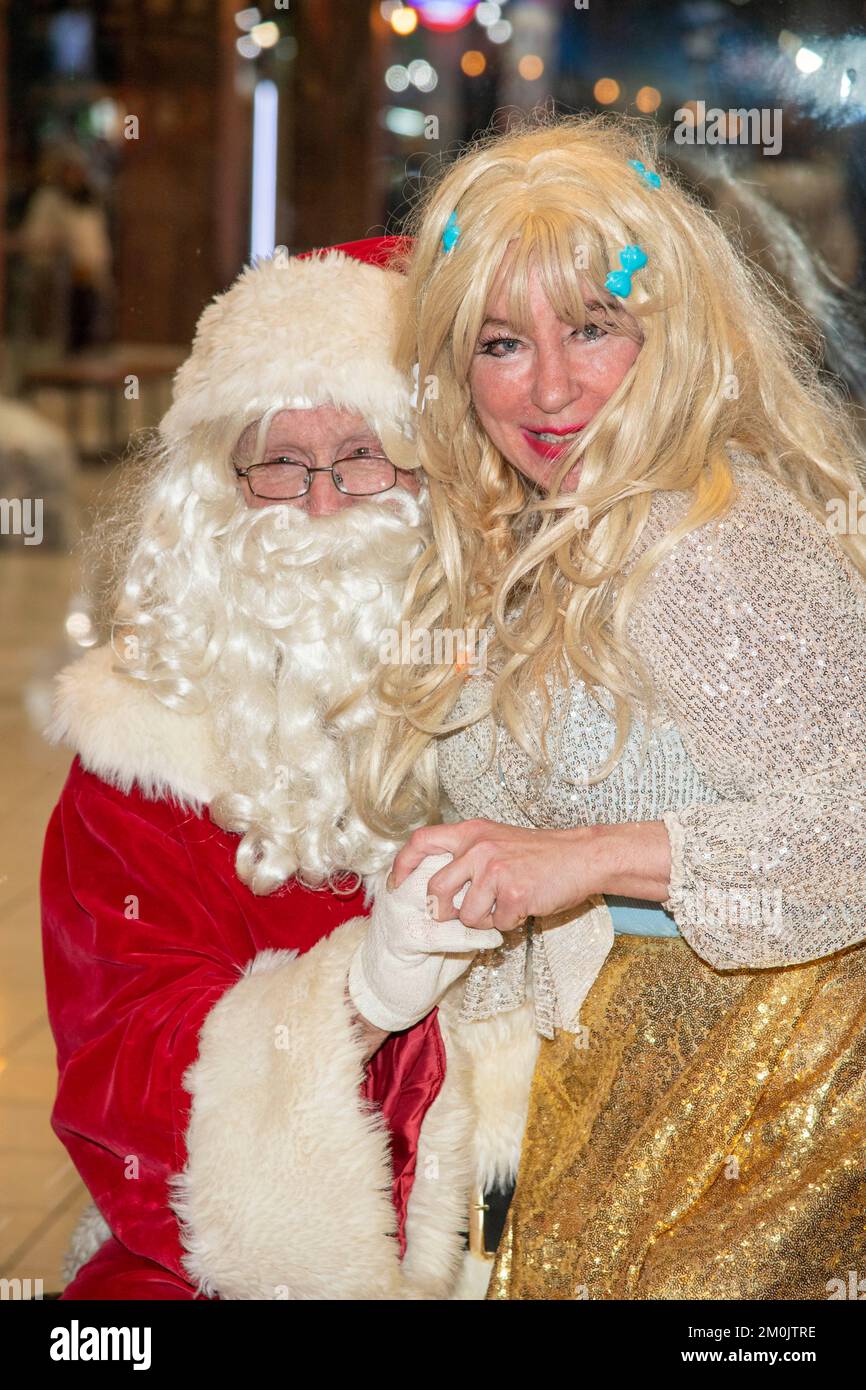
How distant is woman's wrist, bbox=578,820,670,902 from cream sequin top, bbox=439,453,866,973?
24 millimetres

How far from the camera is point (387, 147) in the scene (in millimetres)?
4695

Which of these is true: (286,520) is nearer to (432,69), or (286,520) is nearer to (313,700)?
(313,700)

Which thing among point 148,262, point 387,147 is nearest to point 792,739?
point 387,147

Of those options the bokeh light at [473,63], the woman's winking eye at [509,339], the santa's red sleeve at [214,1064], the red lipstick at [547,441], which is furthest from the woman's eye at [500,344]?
the bokeh light at [473,63]

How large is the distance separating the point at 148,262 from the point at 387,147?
8.49 meters

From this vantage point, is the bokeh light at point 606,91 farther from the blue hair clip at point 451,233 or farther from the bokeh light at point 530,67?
the blue hair clip at point 451,233

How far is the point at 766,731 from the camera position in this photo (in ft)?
5.54

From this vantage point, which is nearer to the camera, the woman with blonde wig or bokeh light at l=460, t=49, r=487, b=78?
the woman with blonde wig

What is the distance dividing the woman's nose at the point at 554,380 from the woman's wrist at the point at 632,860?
1.83 feet

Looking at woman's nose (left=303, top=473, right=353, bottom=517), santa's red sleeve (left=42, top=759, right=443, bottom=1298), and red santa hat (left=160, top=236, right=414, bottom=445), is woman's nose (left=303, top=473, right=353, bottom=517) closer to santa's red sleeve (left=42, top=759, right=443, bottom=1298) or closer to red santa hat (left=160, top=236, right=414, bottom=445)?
red santa hat (left=160, top=236, right=414, bottom=445)

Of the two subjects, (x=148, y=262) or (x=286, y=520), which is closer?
(x=286, y=520)

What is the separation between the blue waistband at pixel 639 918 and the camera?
1.98 meters

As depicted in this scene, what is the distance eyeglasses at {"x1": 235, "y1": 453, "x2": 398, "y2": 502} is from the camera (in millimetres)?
2225

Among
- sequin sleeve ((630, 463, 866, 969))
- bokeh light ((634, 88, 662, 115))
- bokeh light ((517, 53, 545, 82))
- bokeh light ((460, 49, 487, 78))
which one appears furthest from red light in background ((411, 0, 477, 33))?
sequin sleeve ((630, 463, 866, 969))
